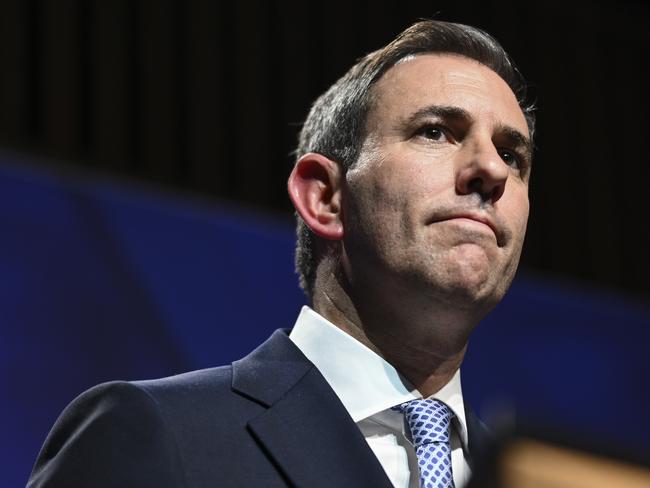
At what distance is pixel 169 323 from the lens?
99.8 inches

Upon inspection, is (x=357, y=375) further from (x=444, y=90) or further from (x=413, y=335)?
(x=444, y=90)

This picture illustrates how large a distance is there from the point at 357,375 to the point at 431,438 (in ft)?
0.47

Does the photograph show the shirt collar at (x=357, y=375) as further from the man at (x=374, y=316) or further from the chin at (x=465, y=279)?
the chin at (x=465, y=279)

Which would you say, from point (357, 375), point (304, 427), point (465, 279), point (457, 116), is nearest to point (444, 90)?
point (457, 116)

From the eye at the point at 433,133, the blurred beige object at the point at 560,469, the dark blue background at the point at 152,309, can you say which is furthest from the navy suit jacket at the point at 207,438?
the dark blue background at the point at 152,309

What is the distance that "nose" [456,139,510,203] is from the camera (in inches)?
58.0

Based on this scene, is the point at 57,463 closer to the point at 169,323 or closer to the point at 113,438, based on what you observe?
the point at 113,438

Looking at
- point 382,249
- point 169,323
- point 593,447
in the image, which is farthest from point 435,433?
point 169,323

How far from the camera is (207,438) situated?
1.32m

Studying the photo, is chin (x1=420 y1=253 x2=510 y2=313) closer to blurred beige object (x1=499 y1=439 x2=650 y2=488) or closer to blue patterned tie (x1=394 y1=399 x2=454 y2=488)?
blue patterned tie (x1=394 y1=399 x2=454 y2=488)

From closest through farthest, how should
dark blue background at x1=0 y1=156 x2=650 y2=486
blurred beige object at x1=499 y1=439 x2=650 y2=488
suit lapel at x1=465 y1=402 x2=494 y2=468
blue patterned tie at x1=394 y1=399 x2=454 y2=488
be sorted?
blurred beige object at x1=499 y1=439 x2=650 y2=488, blue patterned tie at x1=394 y1=399 x2=454 y2=488, suit lapel at x1=465 y1=402 x2=494 y2=468, dark blue background at x1=0 y1=156 x2=650 y2=486

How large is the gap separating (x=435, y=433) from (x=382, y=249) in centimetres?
27

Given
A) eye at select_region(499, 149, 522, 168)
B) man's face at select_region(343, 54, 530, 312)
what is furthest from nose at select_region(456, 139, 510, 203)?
eye at select_region(499, 149, 522, 168)

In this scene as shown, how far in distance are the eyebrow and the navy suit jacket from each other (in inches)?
16.7
